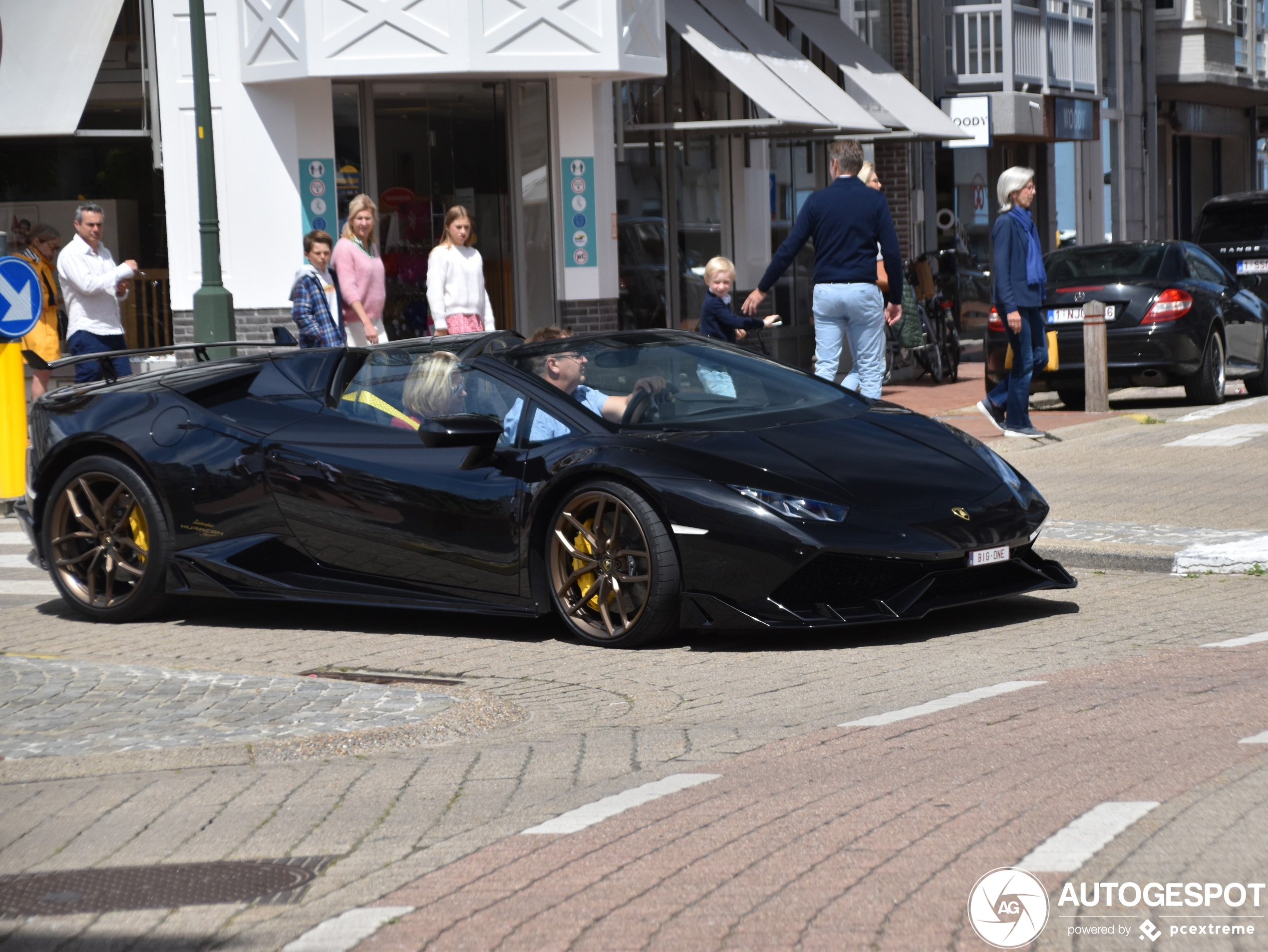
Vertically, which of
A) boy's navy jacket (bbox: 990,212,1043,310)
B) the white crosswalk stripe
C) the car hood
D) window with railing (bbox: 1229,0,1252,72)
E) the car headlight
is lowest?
the white crosswalk stripe

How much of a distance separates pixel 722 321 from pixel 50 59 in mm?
8219

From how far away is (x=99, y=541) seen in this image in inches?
336

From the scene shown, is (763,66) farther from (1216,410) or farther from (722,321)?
(722,321)

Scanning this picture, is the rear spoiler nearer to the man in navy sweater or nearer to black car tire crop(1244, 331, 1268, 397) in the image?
the man in navy sweater

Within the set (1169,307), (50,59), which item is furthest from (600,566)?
(50,59)

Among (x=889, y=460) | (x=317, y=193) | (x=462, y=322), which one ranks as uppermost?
(x=317, y=193)

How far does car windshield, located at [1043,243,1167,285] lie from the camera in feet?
54.8

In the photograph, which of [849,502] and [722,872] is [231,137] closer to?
[849,502]

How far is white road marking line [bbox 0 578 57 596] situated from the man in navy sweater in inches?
185

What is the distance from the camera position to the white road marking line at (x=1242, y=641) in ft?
22.3

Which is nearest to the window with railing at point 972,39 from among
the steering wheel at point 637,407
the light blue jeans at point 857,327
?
the light blue jeans at point 857,327

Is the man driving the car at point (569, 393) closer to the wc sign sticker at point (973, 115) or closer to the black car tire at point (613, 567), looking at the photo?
the black car tire at point (613, 567)

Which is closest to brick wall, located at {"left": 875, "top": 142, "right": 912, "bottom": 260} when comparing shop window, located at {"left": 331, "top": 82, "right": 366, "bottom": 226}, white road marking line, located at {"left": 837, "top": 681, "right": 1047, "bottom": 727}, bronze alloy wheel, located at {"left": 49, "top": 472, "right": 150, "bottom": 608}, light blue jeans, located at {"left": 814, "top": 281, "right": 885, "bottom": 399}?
shop window, located at {"left": 331, "top": 82, "right": 366, "bottom": 226}

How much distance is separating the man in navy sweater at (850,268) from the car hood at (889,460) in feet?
13.7
